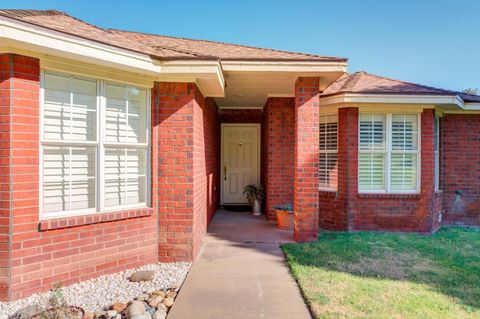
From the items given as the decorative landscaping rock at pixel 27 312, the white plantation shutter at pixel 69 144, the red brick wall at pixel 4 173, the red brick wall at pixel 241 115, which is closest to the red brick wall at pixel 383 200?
the red brick wall at pixel 241 115

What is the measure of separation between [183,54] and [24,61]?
78.6 inches

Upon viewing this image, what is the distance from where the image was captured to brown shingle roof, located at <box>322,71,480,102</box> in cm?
634

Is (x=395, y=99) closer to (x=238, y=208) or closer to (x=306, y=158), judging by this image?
(x=306, y=158)

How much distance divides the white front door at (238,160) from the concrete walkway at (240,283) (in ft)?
11.6

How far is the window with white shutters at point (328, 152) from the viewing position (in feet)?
22.9

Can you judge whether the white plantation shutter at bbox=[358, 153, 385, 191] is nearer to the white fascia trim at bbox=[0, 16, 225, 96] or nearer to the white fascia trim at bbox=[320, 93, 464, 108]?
the white fascia trim at bbox=[320, 93, 464, 108]

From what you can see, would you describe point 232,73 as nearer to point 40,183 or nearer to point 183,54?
point 183,54

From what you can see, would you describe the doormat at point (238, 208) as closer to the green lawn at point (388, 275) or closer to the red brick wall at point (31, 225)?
the green lawn at point (388, 275)

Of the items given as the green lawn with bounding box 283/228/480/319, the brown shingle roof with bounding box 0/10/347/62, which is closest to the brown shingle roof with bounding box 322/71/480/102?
the brown shingle roof with bounding box 0/10/347/62

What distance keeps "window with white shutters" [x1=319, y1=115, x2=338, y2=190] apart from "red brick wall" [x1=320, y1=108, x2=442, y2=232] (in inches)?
10.4

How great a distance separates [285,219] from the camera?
6305 mm

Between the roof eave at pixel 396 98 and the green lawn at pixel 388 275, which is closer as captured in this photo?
the green lawn at pixel 388 275

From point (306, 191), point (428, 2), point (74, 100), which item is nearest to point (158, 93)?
point (74, 100)

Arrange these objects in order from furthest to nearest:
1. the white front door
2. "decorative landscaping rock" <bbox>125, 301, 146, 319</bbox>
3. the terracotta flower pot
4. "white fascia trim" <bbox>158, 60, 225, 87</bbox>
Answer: the white front door
the terracotta flower pot
"white fascia trim" <bbox>158, 60, 225, 87</bbox>
"decorative landscaping rock" <bbox>125, 301, 146, 319</bbox>
